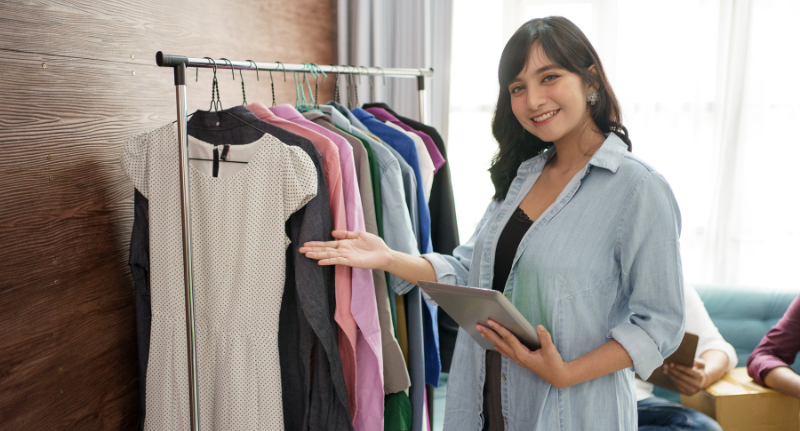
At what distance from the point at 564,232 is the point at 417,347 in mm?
615

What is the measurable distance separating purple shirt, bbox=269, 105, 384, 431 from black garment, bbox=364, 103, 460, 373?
50 centimetres

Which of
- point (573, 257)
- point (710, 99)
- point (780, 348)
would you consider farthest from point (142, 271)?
point (710, 99)

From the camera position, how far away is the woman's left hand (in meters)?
0.99

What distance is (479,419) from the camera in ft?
3.97

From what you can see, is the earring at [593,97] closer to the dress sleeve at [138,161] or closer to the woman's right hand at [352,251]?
the woman's right hand at [352,251]

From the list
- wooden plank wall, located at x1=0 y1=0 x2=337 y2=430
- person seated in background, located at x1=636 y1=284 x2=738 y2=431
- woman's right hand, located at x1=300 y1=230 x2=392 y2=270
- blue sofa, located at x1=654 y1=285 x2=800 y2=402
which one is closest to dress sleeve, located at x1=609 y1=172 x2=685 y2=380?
woman's right hand, located at x1=300 y1=230 x2=392 y2=270

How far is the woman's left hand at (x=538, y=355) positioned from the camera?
986 mm

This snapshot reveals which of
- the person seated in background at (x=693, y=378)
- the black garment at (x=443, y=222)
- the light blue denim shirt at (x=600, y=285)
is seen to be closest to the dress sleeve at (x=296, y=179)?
the light blue denim shirt at (x=600, y=285)

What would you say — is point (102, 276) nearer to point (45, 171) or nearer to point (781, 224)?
point (45, 171)

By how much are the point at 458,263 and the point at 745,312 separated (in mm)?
1628

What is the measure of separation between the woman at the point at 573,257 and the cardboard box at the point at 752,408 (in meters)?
0.93

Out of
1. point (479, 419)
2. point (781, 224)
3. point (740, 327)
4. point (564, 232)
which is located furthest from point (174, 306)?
point (781, 224)

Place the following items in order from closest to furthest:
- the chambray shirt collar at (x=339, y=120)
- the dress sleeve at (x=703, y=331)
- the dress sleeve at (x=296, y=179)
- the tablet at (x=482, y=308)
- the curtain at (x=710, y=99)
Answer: the tablet at (x=482, y=308)
the dress sleeve at (x=296, y=179)
the chambray shirt collar at (x=339, y=120)
the dress sleeve at (x=703, y=331)
the curtain at (x=710, y=99)

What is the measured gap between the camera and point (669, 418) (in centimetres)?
179
